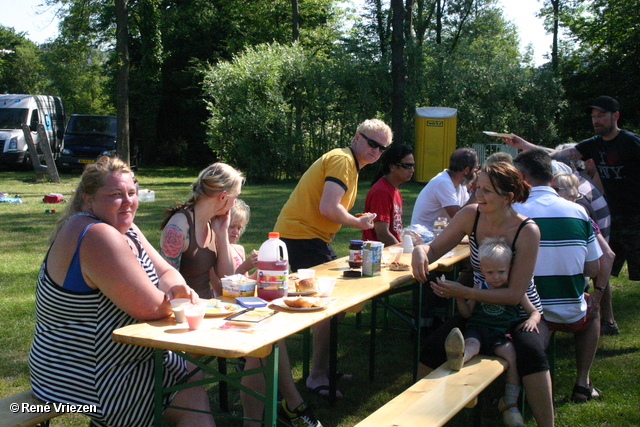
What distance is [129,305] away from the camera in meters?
2.44

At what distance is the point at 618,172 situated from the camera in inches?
209

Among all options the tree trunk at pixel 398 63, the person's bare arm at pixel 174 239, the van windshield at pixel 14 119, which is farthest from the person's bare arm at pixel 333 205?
the van windshield at pixel 14 119

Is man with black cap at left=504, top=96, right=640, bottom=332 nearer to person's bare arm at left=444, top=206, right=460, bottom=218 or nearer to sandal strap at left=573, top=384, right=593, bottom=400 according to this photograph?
person's bare arm at left=444, top=206, right=460, bottom=218

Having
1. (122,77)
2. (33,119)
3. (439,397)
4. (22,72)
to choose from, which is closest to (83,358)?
(439,397)

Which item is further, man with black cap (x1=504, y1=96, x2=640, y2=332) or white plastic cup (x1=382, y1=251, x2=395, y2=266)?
man with black cap (x1=504, y1=96, x2=640, y2=332)

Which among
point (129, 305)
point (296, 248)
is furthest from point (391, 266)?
point (129, 305)

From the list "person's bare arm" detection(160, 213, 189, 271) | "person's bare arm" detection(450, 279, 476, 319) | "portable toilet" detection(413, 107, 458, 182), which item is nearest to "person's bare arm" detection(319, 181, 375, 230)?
"person's bare arm" detection(450, 279, 476, 319)

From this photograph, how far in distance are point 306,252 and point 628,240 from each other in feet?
9.99

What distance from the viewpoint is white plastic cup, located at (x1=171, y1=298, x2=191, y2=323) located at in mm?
2520

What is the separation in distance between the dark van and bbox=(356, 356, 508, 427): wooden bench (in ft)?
59.9

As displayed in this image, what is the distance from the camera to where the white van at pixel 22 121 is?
20203mm

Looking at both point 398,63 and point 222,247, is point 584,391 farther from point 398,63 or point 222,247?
point 398,63

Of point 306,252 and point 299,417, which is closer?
point 299,417

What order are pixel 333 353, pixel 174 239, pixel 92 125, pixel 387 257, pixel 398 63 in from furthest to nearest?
pixel 92 125 < pixel 398 63 < pixel 387 257 < pixel 333 353 < pixel 174 239
